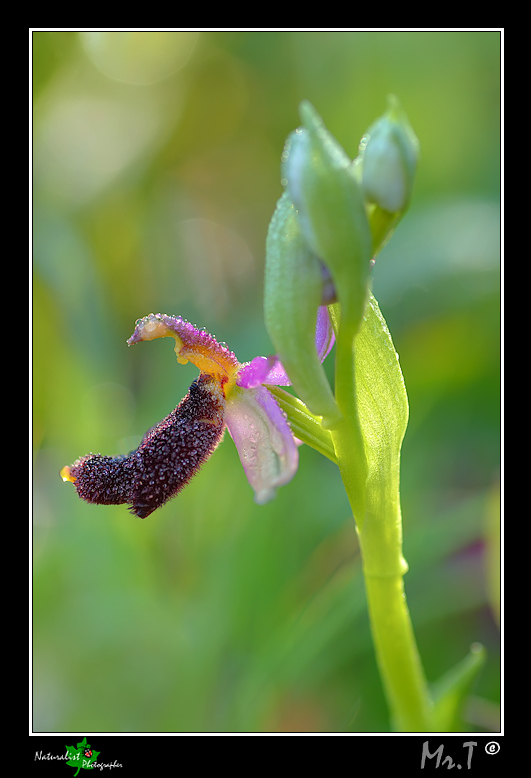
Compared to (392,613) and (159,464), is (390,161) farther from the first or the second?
(392,613)

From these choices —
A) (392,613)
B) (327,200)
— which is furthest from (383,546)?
(327,200)

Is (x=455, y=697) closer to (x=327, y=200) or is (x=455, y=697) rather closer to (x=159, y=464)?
(x=159, y=464)

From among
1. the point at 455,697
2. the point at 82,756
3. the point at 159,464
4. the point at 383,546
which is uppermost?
the point at 159,464

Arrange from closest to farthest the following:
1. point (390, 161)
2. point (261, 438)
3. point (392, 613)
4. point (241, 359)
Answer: point (390, 161)
point (261, 438)
point (392, 613)
point (241, 359)

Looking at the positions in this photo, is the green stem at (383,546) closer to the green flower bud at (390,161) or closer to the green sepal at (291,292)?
the green sepal at (291,292)

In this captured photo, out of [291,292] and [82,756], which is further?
[82,756]

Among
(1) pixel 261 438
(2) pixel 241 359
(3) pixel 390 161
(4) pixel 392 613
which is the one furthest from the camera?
(2) pixel 241 359

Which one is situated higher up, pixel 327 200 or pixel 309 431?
pixel 327 200
